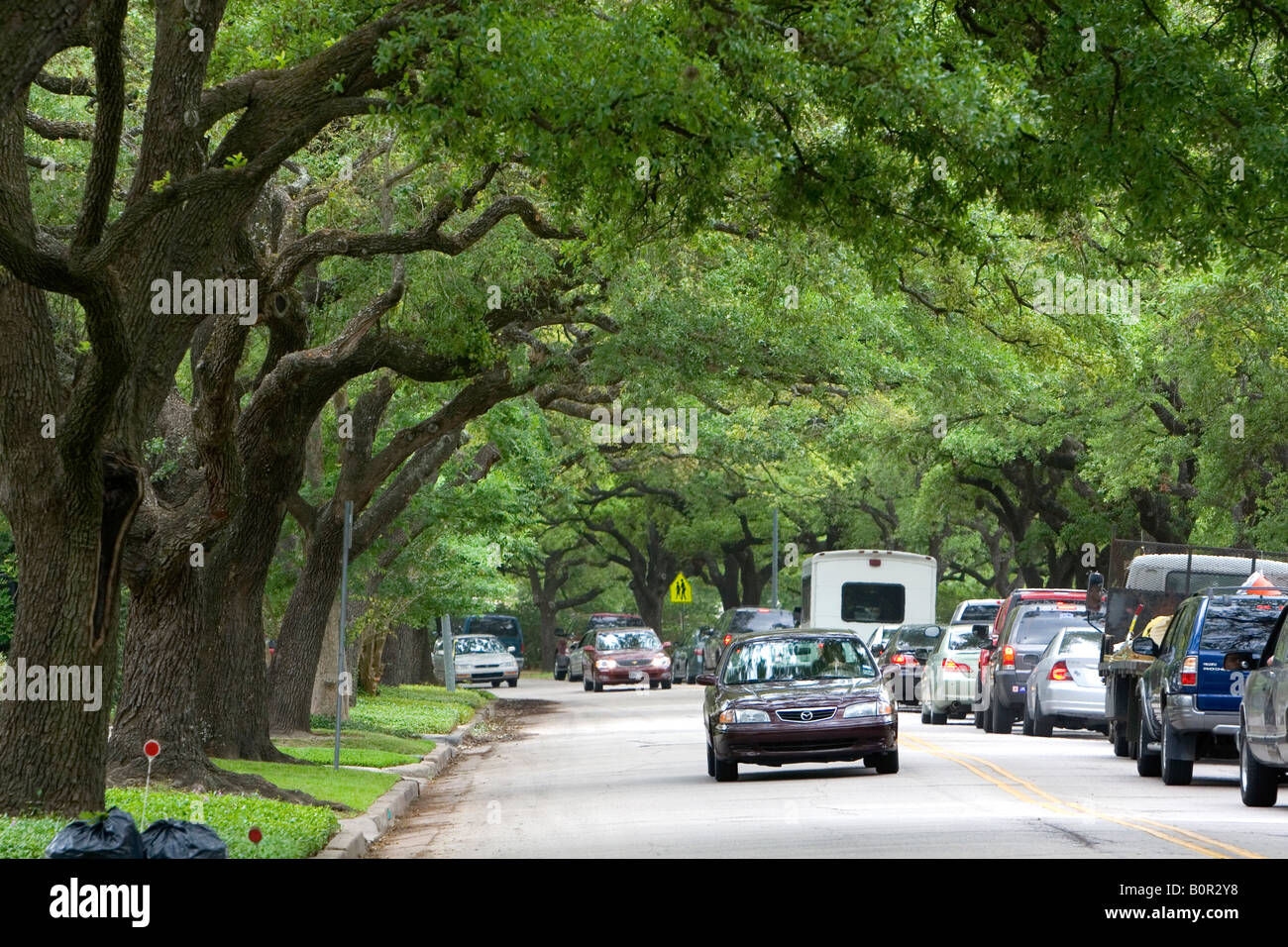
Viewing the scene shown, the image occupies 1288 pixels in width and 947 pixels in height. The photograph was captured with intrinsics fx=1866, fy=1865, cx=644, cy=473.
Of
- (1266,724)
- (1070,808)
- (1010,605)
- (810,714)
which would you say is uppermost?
(1010,605)

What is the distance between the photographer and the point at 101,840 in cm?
864

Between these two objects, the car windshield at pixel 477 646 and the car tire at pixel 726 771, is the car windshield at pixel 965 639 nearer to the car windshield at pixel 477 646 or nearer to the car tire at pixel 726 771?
the car tire at pixel 726 771

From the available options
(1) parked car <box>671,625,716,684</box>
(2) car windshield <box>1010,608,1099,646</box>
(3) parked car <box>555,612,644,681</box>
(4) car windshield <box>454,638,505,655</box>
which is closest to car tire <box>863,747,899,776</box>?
(2) car windshield <box>1010,608,1099,646</box>

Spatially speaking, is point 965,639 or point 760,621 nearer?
point 965,639

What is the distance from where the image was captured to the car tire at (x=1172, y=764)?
1797cm

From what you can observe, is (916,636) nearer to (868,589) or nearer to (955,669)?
(868,589)

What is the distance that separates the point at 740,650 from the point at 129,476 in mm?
8335

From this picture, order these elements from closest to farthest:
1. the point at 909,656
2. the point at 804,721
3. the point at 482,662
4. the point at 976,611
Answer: the point at 804,721
the point at 909,656
the point at 976,611
the point at 482,662

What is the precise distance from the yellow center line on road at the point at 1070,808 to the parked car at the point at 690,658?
95.6 ft

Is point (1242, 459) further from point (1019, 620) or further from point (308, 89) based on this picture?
point (308, 89)

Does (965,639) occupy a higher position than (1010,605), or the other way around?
(1010,605)

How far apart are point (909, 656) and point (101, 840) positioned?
89.6 feet

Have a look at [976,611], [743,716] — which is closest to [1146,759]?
[743,716]

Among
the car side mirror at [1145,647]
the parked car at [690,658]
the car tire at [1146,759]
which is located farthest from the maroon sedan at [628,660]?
the car side mirror at [1145,647]
